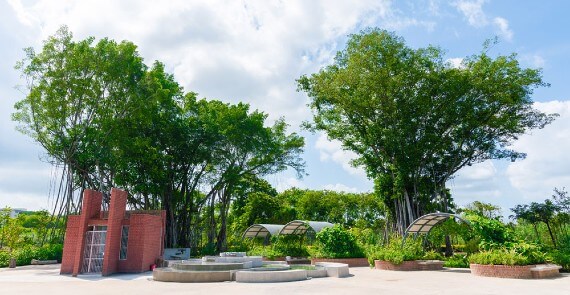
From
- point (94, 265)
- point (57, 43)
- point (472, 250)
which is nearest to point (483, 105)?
point (472, 250)

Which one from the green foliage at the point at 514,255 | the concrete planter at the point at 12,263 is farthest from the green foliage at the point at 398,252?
the concrete planter at the point at 12,263

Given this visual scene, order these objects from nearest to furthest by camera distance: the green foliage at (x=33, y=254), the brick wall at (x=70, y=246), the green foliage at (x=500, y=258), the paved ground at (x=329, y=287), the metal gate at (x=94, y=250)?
the paved ground at (x=329, y=287) → the green foliage at (x=500, y=258) → the metal gate at (x=94, y=250) → the brick wall at (x=70, y=246) → the green foliage at (x=33, y=254)

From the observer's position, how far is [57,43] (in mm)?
22281

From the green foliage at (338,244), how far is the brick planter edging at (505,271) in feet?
23.7

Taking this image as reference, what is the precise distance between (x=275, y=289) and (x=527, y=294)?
250 inches

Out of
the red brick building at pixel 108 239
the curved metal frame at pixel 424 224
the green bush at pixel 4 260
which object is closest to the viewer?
the red brick building at pixel 108 239

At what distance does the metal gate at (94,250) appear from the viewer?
1664 cm

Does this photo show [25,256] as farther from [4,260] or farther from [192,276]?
[192,276]

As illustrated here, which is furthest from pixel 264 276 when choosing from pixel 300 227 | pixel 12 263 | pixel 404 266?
pixel 12 263

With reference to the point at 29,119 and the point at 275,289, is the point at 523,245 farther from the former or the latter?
the point at 29,119

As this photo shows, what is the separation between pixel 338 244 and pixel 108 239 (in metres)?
11.2

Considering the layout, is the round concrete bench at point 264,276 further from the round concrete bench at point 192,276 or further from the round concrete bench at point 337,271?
the round concrete bench at point 337,271

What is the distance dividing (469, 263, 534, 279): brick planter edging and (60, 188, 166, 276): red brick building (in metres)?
14.0

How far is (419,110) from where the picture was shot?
24312 mm
